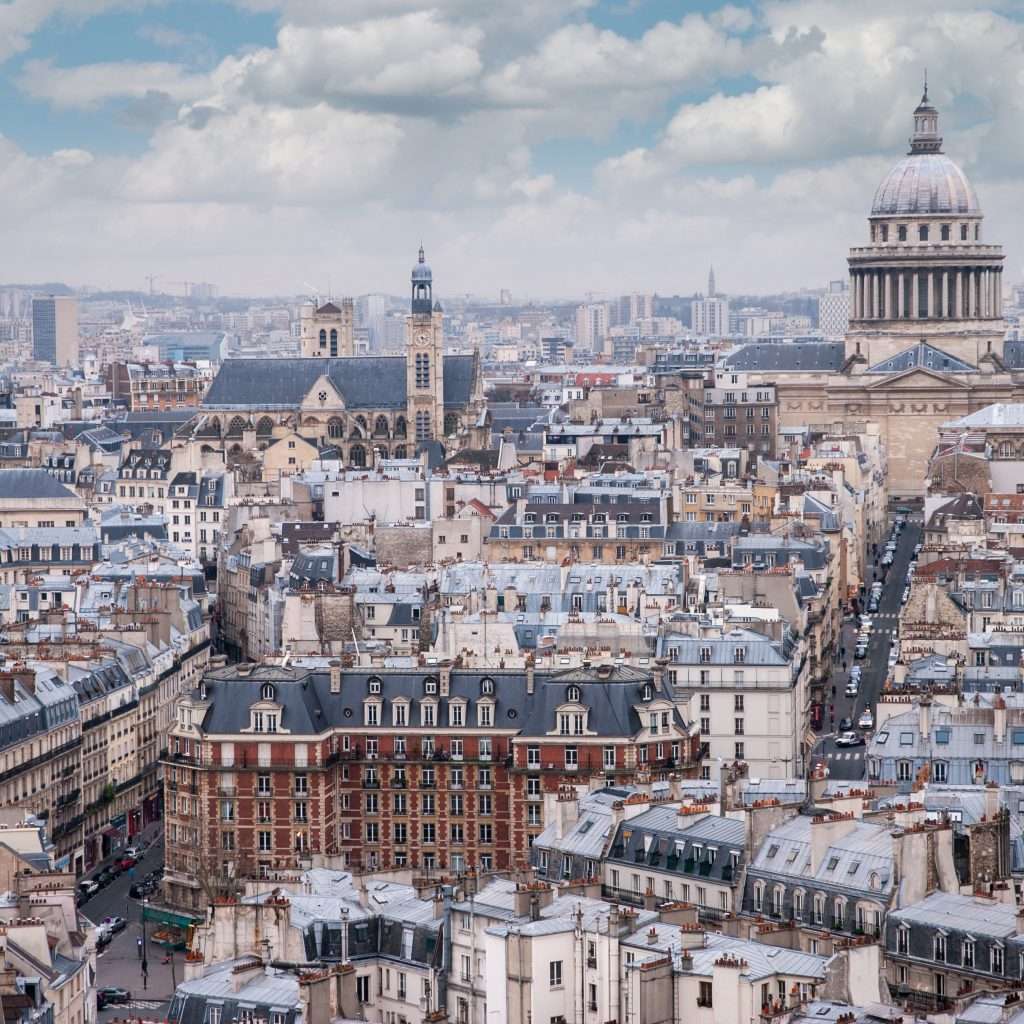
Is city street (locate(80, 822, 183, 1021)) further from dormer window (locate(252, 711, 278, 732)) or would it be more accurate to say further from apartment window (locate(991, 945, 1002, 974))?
apartment window (locate(991, 945, 1002, 974))

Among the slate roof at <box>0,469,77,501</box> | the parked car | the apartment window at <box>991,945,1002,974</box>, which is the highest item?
the slate roof at <box>0,469,77,501</box>

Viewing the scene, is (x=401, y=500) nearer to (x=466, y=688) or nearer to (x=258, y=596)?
(x=258, y=596)

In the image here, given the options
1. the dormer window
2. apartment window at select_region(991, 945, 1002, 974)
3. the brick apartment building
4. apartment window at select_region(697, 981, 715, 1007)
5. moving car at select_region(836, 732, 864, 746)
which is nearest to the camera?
apartment window at select_region(697, 981, 715, 1007)

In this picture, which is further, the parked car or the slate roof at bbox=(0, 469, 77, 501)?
the slate roof at bbox=(0, 469, 77, 501)

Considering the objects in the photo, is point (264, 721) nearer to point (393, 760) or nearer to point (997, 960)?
point (393, 760)

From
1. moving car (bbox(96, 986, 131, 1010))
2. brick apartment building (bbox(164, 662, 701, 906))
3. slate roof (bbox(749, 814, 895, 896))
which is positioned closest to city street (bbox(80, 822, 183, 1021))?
moving car (bbox(96, 986, 131, 1010))

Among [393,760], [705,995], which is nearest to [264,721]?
[393,760]
